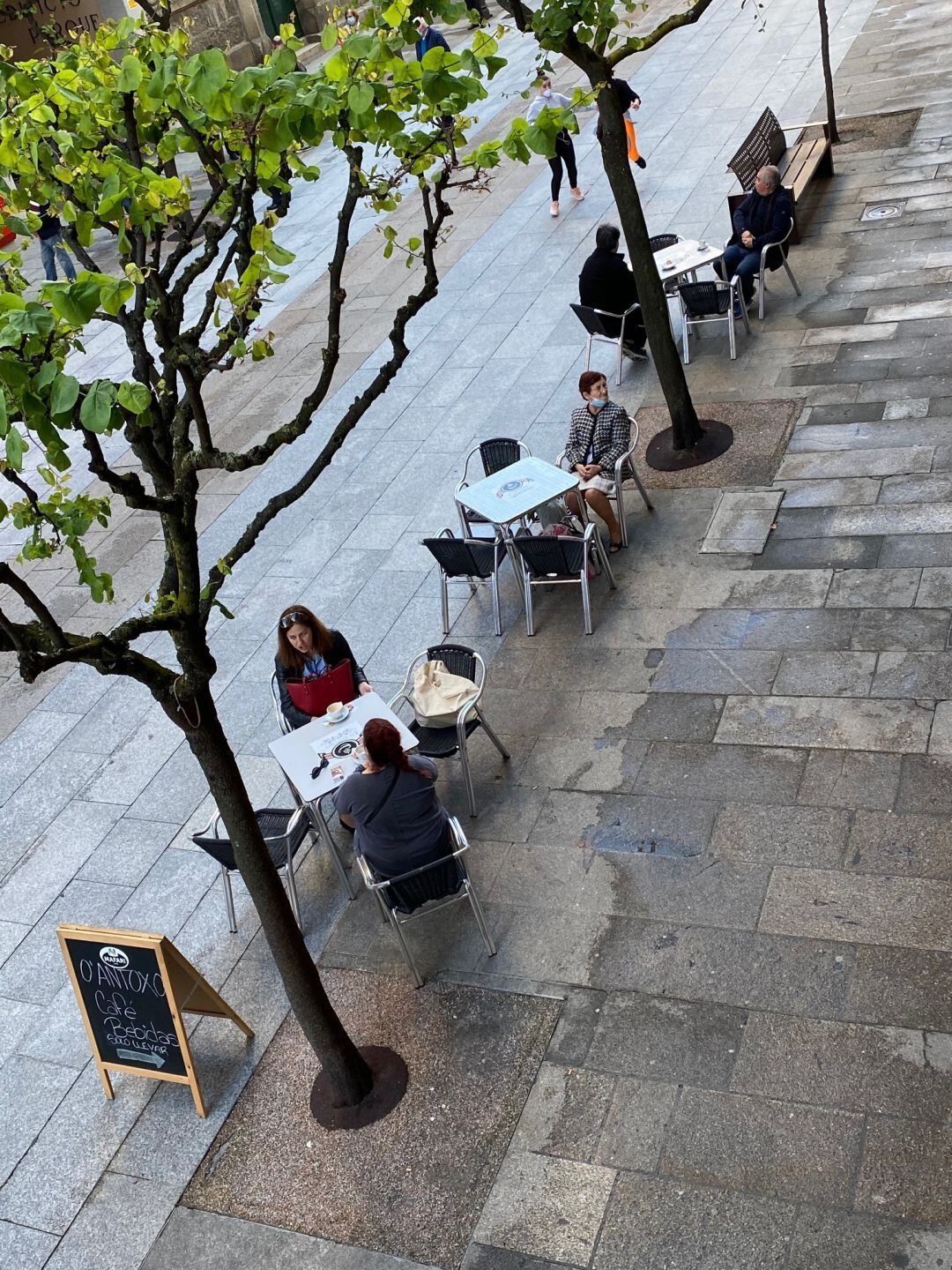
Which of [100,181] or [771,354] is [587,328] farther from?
[100,181]

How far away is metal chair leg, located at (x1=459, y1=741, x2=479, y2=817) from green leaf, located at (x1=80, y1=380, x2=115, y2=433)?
11.9ft

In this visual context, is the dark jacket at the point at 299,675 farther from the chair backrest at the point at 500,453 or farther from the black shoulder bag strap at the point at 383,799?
the chair backrest at the point at 500,453

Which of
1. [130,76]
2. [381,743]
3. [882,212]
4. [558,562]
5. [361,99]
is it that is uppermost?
[130,76]

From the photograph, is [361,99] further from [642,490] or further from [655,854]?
[642,490]

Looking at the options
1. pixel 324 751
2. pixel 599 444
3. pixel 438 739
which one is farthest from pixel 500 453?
pixel 324 751

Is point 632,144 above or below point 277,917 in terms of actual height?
below

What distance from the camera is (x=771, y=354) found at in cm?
1084

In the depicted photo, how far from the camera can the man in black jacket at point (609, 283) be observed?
35.0ft

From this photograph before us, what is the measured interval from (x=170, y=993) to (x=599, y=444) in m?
4.93

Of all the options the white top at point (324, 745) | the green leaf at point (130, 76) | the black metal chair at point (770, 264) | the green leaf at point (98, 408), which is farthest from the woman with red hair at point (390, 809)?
the black metal chair at point (770, 264)

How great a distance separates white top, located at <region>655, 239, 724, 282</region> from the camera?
10984 mm

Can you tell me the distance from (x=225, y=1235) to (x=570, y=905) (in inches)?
87.6

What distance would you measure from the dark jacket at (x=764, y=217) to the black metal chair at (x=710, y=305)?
53 centimetres

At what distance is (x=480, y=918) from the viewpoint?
6.09m
